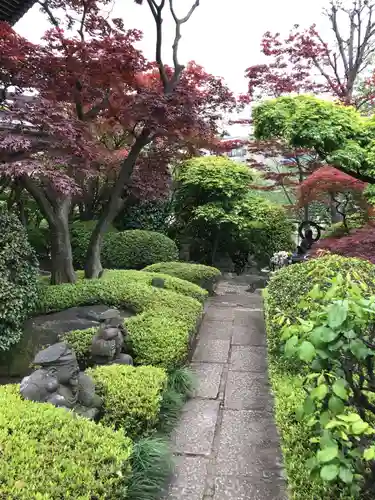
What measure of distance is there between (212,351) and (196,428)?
1674mm

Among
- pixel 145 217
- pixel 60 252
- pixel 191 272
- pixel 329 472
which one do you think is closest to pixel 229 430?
pixel 329 472

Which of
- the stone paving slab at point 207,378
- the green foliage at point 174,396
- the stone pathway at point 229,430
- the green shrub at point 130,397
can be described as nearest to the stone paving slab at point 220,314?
Answer: the stone pathway at point 229,430

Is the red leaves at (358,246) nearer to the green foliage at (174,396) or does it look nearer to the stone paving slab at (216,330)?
the stone paving slab at (216,330)

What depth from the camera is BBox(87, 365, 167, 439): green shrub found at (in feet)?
9.18

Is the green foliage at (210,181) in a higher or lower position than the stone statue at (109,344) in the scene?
higher

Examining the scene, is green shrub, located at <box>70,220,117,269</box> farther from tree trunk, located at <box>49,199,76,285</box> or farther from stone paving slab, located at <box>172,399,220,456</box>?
stone paving slab, located at <box>172,399,220,456</box>

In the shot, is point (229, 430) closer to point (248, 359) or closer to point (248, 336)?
point (248, 359)

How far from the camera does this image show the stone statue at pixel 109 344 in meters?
3.60

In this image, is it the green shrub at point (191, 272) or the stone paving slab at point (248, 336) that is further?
the green shrub at point (191, 272)

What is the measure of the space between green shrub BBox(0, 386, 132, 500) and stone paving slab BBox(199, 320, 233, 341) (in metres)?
3.01

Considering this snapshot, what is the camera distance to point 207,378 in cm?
408

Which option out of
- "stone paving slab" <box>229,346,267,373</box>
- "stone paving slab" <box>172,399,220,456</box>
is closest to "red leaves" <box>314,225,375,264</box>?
"stone paving slab" <box>229,346,267,373</box>

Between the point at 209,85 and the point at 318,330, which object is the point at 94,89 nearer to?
the point at 209,85

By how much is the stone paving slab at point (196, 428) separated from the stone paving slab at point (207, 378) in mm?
117
